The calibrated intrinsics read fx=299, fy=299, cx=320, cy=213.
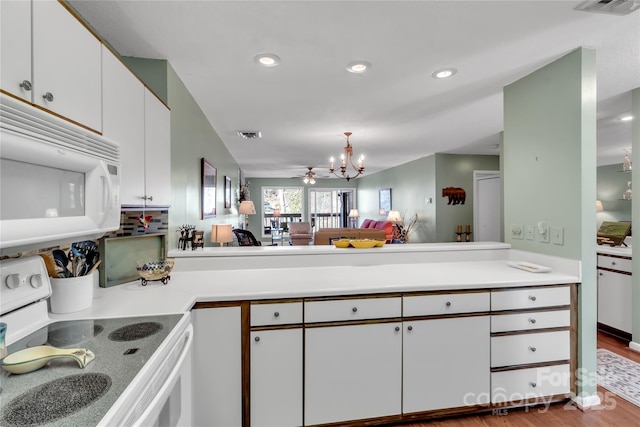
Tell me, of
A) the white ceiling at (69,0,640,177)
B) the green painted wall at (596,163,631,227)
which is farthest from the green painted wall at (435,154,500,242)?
the green painted wall at (596,163,631,227)

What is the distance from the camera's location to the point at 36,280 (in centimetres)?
115

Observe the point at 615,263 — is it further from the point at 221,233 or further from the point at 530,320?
the point at 221,233

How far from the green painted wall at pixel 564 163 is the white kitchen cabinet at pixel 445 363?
779mm

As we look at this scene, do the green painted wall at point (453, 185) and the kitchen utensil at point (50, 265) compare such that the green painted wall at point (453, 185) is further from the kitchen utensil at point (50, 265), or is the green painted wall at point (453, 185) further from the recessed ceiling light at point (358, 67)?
the kitchen utensil at point (50, 265)

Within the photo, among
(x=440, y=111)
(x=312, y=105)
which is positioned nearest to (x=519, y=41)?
(x=440, y=111)

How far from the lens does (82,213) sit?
1.07 meters

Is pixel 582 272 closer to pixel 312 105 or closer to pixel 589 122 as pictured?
pixel 589 122

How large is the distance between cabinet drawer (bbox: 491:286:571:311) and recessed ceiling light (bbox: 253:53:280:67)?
219 cm

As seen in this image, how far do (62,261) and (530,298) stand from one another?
2.66 metres

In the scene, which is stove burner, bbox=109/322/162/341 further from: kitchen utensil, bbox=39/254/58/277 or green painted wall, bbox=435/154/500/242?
green painted wall, bbox=435/154/500/242

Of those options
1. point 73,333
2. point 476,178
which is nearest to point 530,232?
point 73,333

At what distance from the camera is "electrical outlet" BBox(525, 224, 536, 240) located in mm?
2454

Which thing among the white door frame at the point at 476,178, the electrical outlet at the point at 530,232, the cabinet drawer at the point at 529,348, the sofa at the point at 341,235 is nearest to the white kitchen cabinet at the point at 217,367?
the cabinet drawer at the point at 529,348

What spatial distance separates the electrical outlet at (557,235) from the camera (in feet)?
7.19
